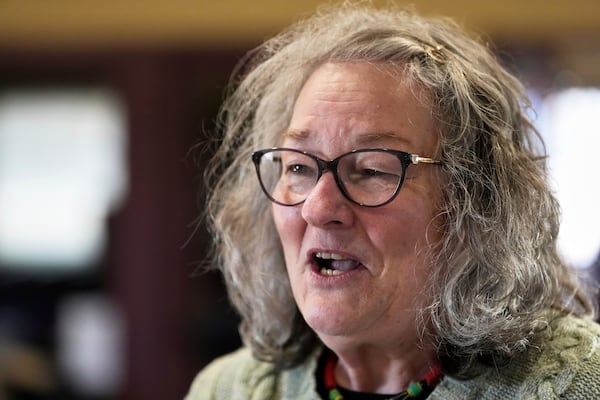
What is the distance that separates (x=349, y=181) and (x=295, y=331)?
0.37 m

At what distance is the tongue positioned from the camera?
4.22 ft

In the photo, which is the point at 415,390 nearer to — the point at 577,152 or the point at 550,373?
the point at 550,373

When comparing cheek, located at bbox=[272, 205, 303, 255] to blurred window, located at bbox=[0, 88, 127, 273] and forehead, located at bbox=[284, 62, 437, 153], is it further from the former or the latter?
blurred window, located at bbox=[0, 88, 127, 273]

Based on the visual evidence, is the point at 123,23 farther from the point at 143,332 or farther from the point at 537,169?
the point at 537,169

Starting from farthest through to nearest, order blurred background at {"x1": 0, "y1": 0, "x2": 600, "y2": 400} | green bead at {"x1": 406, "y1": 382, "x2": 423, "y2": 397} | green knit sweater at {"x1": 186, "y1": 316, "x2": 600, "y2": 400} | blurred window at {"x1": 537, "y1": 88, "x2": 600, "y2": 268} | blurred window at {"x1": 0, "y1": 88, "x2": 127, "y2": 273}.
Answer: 1. blurred window at {"x1": 0, "y1": 88, "x2": 127, "y2": 273}
2. blurred background at {"x1": 0, "y1": 0, "x2": 600, "y2": 400}
3. blurred window at {"x1": 537, "y1": 88, "x2": 600, "y2": 268}
4. green bead at {"x1": 406, "y1": 382, "x2": 423, "y2": 397}
5. green knit sweater at {"x1": 186, "y1": 316, "x2": 600, "y2": 400}

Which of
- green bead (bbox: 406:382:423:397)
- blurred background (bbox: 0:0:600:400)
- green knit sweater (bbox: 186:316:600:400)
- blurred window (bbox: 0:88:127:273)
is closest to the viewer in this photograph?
green knit sweater (bbox: 186:316:600:400)

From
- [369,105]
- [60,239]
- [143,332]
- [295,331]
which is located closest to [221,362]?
[295,331]

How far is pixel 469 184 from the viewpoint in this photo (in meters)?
1.30

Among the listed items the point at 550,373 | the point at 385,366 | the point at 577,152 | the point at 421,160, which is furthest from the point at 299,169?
the point at 577,152

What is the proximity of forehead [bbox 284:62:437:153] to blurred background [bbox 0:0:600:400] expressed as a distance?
2813 mm

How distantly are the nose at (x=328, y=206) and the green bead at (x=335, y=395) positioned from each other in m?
0.31

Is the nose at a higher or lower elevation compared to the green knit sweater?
higher

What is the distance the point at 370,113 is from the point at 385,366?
404 millimetres

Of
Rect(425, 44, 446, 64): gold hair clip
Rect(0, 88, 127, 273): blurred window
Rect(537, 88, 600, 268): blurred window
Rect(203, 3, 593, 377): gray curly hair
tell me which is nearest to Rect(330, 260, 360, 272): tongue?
Rect(203, 3, 593, 377): gray curly hair
